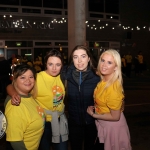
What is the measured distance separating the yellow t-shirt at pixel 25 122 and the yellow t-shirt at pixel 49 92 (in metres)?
0.41

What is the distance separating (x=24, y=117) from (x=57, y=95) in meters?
0.79

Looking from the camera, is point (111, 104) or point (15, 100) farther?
point (111, 104)

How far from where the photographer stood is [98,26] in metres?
23.3

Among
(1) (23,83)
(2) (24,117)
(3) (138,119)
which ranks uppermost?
(1) (23,83)

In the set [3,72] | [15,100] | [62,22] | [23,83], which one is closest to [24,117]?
[15,100]

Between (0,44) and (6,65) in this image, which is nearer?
(6,65)

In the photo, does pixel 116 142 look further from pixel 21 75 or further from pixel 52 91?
pixel 21 75

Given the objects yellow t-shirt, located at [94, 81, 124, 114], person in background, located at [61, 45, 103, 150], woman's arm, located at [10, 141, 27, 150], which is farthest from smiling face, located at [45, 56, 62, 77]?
woman's arm, located at [10, 141, 27, 150]

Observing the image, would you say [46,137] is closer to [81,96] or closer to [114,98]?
[81,96]

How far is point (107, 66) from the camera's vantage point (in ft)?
9.50

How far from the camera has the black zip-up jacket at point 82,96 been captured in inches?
122

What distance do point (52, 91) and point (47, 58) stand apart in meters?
0.40

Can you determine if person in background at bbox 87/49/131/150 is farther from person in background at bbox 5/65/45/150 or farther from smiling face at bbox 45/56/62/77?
person in background at bbox 5/65/45/150

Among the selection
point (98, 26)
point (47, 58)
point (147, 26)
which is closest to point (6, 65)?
point (47, 58)
